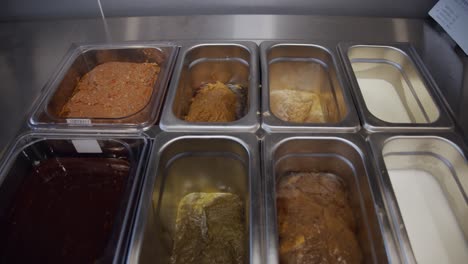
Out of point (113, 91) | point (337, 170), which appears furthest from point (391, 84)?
→ point (113, 91)

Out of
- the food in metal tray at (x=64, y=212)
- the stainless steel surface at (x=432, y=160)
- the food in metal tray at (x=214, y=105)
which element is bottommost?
the food in metal tray at (x=64, y=212)

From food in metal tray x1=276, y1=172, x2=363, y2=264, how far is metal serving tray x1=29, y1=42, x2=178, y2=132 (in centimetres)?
66

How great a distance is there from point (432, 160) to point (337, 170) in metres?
0.40

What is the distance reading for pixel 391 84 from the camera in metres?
1.72

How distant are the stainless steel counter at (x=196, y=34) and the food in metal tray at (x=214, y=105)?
32 centimetres

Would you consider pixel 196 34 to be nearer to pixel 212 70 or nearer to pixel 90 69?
pixel 212 70

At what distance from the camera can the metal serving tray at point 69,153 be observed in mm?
1133

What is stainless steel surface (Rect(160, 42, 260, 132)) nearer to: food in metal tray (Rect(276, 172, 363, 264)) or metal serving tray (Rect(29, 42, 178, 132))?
metal serving tray (Rect(29, 42, 178, 132))

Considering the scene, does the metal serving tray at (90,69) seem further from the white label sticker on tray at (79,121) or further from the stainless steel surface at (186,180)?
the stainless steel surface at (186,180)

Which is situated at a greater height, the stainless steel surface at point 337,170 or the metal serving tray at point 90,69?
the metal serving tray at point 90,69

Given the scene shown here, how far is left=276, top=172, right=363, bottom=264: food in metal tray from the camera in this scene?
1084 mm

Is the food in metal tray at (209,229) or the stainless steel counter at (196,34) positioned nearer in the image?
the food in metal tray at (209,229)

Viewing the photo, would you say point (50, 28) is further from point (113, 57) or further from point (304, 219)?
point (304, 219)

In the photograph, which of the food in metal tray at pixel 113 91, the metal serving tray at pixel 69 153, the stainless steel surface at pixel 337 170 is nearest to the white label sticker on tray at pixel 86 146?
the metal serving tray at pixel 69 153
